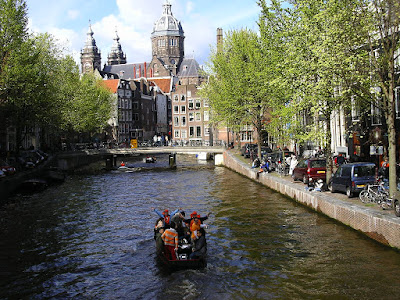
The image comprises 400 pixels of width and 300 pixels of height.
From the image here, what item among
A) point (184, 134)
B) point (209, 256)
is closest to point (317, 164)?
point (209, 256)

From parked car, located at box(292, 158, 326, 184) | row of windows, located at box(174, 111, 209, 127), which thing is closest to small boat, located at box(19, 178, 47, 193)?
parked car, located at box(292, 158, 326, 184)

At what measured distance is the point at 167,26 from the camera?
179750 mm

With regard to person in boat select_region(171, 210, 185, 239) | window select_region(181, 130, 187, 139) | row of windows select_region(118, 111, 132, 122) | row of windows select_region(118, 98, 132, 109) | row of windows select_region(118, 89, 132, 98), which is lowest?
person in boat select_region(171, 210, 185, 239)

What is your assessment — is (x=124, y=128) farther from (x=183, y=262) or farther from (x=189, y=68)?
(x=183, y=262)

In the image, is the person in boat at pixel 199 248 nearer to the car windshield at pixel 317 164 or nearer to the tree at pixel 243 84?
the car windshield at pixel 317 164

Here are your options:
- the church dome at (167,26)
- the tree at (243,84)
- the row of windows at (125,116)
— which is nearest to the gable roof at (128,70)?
the church dome at (167,26)

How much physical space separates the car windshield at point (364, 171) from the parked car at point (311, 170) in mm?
6909

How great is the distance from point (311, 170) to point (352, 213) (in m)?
10.5

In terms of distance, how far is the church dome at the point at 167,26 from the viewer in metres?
179

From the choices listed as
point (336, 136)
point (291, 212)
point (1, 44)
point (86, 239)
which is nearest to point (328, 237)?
point (291, 212)

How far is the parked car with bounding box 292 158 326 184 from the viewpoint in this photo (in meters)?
32.4

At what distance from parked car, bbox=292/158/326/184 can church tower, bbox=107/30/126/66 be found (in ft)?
547

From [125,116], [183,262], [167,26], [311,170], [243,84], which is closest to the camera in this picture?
[183,262]

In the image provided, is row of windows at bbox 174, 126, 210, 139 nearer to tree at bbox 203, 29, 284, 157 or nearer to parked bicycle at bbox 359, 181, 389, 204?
tree at bbox 203, 29, 284, 157
